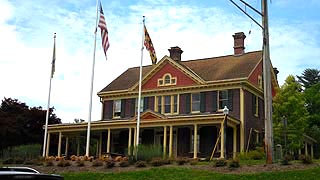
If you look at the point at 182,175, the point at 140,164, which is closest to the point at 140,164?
the point at 140,164

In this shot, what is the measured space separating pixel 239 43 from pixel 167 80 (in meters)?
6.52

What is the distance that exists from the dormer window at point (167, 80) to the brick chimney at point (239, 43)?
19.3ft

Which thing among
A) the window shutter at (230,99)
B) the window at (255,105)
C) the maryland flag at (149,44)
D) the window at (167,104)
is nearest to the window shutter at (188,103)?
the window at (167,104)

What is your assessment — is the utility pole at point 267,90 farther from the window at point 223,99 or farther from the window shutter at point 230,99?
the window at point 223,99

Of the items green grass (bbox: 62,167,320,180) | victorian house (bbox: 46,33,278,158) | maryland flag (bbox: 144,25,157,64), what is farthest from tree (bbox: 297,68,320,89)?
green grass (bbox: 62,167,320,180)

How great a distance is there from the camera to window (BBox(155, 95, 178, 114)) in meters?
37.7

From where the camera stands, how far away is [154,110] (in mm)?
38438

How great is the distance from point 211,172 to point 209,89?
16.2 m

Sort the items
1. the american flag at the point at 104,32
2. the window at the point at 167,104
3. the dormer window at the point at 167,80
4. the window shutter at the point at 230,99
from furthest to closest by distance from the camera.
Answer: the dormer window at the point at 167,80, the window at the point at 167,104, the window shutter at the point at 230,99, the american flag at the point at 104,32

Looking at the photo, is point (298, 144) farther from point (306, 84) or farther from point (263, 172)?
point (306, 84)

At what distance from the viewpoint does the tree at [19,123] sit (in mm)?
42656

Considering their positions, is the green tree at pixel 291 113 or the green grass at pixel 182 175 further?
the green tree at pixel 291 113

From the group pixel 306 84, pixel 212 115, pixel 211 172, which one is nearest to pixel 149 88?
pixel 212 115

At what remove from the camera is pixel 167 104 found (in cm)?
3816
